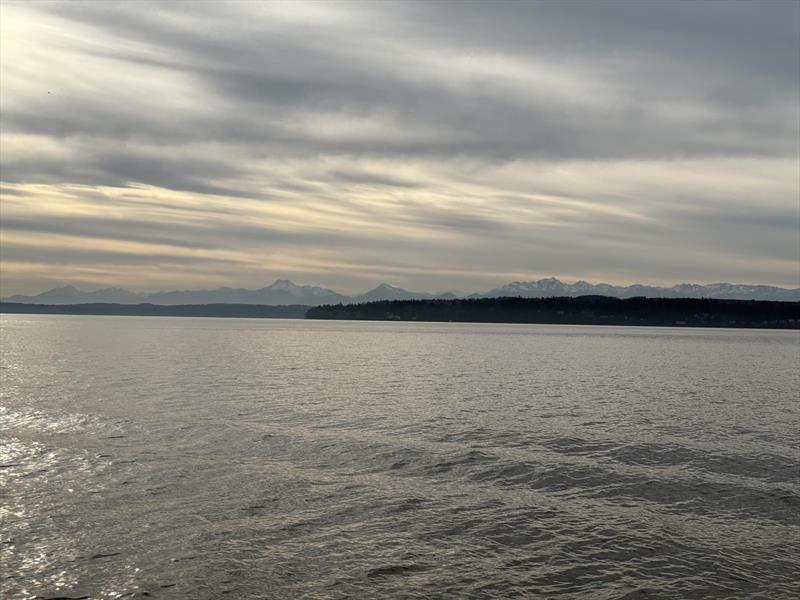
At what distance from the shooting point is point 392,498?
25.6 metres

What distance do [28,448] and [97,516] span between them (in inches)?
547

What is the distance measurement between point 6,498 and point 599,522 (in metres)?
22.6

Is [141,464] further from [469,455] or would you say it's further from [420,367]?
[420,367]

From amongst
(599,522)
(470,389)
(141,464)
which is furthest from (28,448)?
(470,389)

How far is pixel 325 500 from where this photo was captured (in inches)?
987

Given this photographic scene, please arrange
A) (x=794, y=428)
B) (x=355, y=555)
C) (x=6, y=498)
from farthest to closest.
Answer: (x=794, y=428) → (x=6, y=498) → (x=355, y=555)

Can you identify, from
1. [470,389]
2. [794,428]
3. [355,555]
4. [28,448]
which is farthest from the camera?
[470,389]

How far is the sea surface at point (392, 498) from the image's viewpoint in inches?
707

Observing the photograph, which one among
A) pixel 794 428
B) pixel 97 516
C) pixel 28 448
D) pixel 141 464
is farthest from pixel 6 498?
pixel 794 428

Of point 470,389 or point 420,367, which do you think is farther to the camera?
point 420,367

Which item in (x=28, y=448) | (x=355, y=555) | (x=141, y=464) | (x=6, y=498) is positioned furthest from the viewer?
(x=28, y=448)

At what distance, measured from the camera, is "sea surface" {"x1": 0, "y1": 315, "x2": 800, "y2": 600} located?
18.0 m

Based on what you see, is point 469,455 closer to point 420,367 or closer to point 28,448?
point 28,448

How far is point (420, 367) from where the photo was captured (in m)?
97.2
